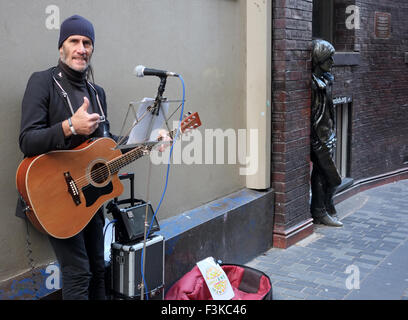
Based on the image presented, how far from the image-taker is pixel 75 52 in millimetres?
2986

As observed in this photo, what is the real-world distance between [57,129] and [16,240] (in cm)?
87

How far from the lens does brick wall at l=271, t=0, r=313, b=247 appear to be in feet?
17.9

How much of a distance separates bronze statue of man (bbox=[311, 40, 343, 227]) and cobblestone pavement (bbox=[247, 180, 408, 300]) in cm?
24

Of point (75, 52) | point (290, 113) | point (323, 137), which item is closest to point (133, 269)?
point (75, 52)

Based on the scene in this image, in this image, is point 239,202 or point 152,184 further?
point 239,202

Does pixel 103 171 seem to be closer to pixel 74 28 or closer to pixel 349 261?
pixel 74 28

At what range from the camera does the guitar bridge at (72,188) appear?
9.66ft

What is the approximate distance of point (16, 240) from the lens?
3197 mm

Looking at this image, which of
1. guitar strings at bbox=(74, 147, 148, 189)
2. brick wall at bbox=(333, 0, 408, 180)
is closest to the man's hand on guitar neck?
guitar strings at bbox=(74, 147, 148, 189)

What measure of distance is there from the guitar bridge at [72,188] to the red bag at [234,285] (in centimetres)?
138

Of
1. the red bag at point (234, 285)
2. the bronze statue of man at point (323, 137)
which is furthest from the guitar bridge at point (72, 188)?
the bronze statue of man at point (323, 137)

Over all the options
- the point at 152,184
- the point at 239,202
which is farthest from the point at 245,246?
the point at 152,184

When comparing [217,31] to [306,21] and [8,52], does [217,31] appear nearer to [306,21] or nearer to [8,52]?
[306,21]

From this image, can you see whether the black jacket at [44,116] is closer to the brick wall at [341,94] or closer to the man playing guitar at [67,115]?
the man playing guitar at [67,115]
